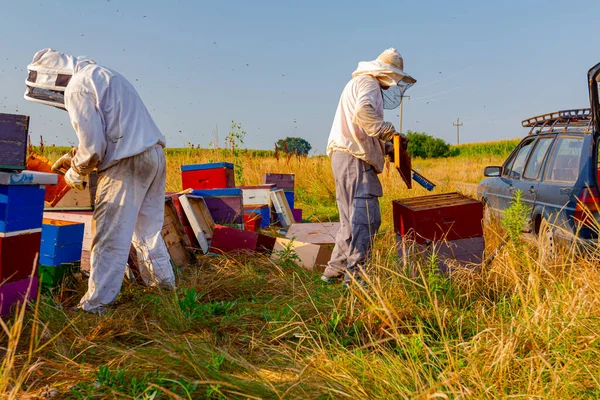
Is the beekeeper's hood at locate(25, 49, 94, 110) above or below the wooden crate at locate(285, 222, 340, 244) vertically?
above

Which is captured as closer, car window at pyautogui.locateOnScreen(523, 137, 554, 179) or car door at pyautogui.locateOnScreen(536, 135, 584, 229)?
car door at pyautogui.locateOnScreen(536, 135, 584, 229)

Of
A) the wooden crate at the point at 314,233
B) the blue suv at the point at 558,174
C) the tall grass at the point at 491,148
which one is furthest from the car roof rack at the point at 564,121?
the tall grass at the point at 491,148

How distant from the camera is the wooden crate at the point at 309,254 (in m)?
5.84

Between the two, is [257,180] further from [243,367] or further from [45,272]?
[243,367]

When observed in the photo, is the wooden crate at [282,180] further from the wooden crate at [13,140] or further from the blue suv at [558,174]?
the wooden crate at [13,140]

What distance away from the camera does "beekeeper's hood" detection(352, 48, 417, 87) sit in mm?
5195

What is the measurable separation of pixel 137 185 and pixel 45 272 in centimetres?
113

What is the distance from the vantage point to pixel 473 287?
13.4 feet

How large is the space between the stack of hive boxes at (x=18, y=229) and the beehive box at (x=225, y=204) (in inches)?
129

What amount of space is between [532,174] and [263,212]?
380 cm

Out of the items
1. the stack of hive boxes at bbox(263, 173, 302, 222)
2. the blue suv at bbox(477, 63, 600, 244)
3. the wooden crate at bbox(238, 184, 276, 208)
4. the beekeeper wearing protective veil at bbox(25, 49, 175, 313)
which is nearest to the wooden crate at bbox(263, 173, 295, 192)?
the stack of hive boxes at bbox(263, 173, 302, 222)

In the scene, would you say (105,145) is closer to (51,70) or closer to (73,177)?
(73,177)

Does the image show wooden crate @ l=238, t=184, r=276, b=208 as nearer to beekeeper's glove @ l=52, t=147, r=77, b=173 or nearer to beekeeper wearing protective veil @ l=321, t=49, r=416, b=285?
beekeeper wearing protective veil @ l=321, t=49, r=416, b=285

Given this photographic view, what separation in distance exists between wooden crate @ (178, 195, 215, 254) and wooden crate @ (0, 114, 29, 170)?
8.85ft
